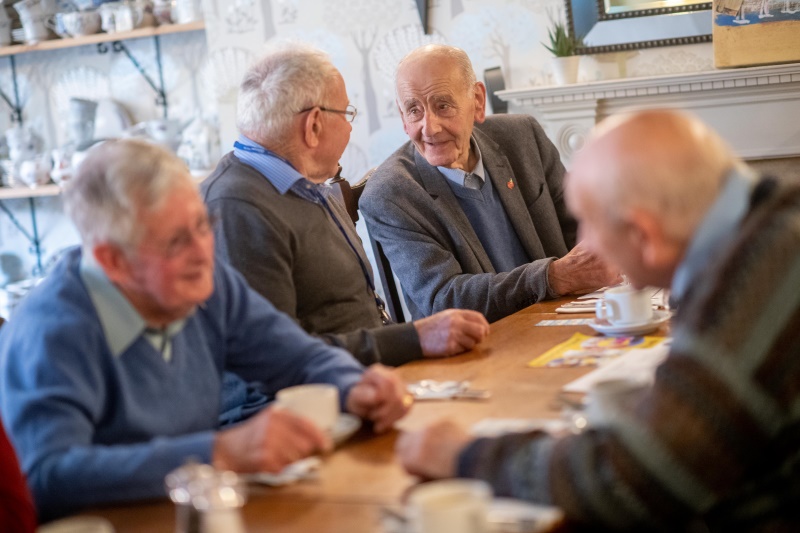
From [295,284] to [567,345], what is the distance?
24.6 inches

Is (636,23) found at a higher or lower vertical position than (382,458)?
higher

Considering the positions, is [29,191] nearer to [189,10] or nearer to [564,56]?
[189,10]

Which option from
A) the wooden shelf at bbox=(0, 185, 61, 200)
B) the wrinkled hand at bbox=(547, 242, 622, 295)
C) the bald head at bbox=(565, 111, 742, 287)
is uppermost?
the bald head at bbox=(565, 111, 742, 287)

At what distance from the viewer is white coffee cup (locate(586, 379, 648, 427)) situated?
1.19 meters

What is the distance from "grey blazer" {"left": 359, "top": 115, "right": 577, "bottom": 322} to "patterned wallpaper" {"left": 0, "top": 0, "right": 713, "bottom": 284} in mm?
824

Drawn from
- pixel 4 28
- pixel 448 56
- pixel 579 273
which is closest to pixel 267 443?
pixel 579 273

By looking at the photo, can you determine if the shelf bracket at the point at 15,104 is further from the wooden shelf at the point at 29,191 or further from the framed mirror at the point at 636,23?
the framed mirror at the point at 636,23

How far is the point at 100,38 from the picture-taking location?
452 cm

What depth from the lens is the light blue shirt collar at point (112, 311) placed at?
1435 millimetres

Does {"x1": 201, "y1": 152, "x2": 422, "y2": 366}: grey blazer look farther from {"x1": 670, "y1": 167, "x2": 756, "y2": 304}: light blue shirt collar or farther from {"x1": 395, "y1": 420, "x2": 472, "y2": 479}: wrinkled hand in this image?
{"x1": 670, "y1": 167, "x2": 756, "y2": 304}: light blue shirt collar

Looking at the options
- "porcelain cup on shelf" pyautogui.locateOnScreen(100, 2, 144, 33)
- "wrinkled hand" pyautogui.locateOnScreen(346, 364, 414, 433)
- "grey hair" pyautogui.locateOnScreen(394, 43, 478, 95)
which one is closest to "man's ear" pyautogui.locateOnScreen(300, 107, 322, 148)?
"grey hair" pyautogui.locateOnScreen(394, 43, 478, 95)

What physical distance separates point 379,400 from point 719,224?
2.10ft

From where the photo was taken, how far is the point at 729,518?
45.3 inches

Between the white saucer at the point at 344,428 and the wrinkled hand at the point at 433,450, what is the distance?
19cm
